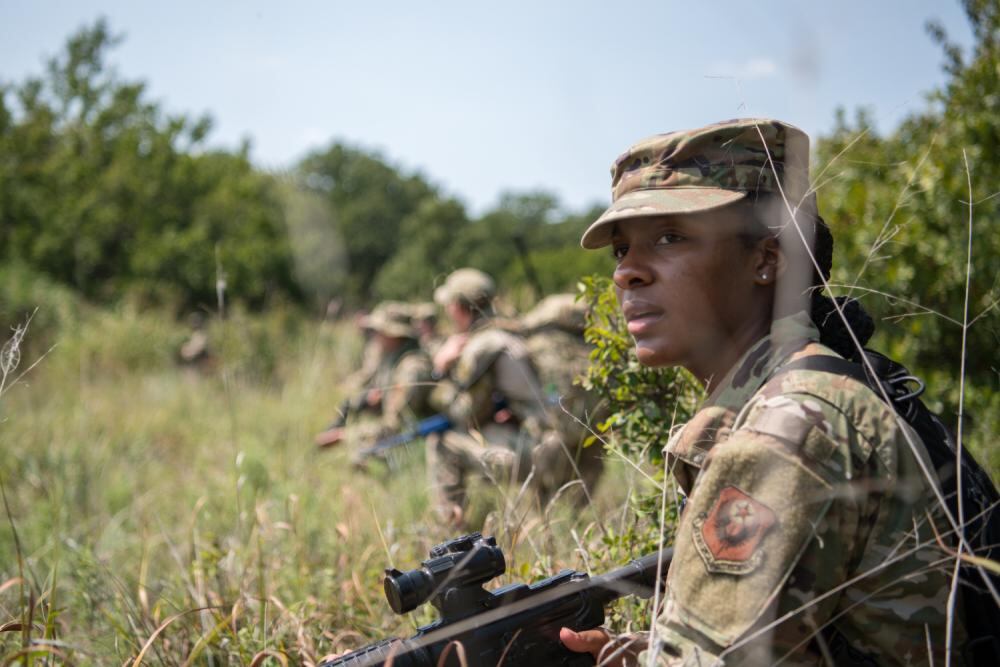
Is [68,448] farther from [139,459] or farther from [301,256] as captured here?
[301,256]

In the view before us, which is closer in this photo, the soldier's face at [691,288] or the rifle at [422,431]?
the soldier's face at [691,288]

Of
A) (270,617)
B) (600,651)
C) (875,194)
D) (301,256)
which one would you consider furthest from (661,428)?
(301,256)

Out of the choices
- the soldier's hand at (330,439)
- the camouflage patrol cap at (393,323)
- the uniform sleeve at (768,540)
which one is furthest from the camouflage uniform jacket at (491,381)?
the uniform sleeve at (768,540)

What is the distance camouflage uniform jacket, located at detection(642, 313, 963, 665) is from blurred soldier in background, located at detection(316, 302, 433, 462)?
15.8 feet

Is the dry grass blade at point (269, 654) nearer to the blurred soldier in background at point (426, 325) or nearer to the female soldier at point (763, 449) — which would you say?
the female soldier at point (763, 449)

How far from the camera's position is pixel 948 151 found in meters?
4.15

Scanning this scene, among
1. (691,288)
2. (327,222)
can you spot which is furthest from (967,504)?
(327,222)

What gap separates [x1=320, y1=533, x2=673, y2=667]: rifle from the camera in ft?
5.00

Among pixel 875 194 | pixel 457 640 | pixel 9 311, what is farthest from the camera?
pixel 9 311

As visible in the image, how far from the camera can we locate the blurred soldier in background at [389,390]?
6531mm

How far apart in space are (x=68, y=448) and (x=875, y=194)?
5.62m

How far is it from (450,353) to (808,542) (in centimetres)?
477

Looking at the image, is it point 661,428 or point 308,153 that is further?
point 308,153

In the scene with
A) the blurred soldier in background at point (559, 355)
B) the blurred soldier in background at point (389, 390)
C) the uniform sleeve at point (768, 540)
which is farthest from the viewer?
the blurred soldier in background at point (389, 390)
